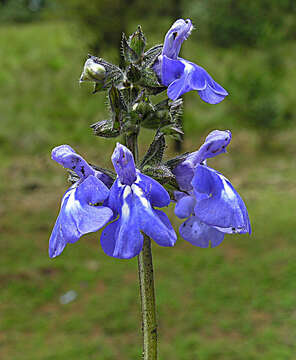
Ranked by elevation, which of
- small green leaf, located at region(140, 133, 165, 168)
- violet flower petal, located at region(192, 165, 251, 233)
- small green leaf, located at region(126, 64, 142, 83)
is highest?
small green leaf, located at region(126, 64, 142, 83)

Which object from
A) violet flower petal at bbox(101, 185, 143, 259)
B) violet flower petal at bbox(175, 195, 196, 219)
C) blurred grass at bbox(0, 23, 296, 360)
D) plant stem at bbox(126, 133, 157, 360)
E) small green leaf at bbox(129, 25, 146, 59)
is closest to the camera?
violet flower petal at bbox(101, 185, 143, 259)

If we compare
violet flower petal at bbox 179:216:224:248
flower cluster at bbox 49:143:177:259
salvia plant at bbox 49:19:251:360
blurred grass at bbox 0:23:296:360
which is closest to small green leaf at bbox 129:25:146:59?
salvia plant at bbox 49:19:251:360

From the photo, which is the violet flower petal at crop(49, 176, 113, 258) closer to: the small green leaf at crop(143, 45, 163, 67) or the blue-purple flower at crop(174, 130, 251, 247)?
the blue-purple flower at crop(174, 130, 251, 247)

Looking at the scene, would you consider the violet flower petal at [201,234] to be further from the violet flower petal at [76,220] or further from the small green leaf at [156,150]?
the violet flower petal at [76,220]

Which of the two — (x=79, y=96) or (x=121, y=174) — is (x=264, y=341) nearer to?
(x=121, y=174)

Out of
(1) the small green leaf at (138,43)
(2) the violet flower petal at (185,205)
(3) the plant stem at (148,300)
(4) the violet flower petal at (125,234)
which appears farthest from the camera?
(2) the violet flower petal at (185,205)

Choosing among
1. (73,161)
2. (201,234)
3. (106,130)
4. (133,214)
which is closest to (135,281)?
(201,234)

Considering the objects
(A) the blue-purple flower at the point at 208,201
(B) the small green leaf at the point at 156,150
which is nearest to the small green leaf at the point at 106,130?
(B) the small green leaf at the point at 156,150

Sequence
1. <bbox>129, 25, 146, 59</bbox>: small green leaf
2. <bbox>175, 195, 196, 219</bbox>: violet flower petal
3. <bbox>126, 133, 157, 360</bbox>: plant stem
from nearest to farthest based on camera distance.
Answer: <bbox>126, 133, 157, 360</bbox>: plant stem < <bbox>129, 25, 146, 59</bbox>: small green leaf < <bbox>175, 195, 196, 219</bbox>: violet flower petal
